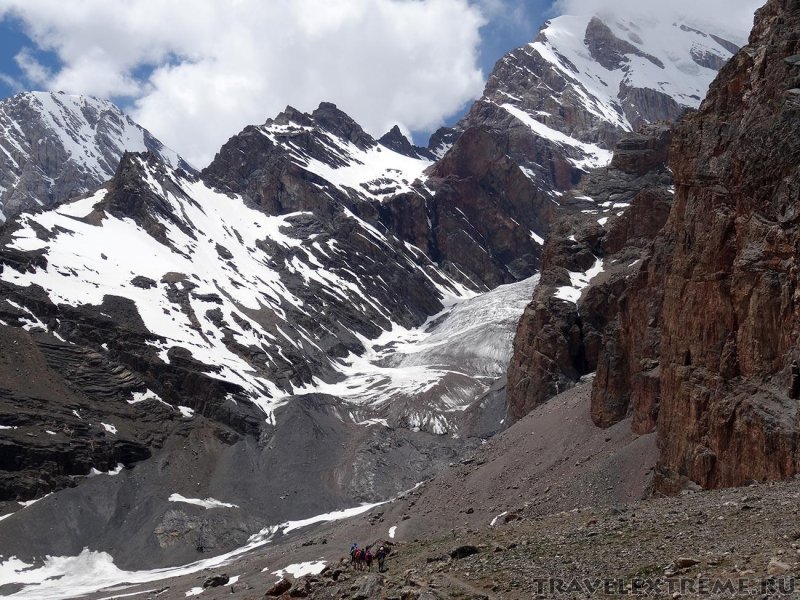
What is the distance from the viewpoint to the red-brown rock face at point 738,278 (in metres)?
41.5

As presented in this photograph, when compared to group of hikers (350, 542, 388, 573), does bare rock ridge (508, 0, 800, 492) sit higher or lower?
higher

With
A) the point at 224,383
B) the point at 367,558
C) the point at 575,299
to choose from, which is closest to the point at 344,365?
the point at 224,383

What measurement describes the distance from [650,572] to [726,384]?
1008 inches

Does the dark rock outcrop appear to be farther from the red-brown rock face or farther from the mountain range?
the red-brown rock face

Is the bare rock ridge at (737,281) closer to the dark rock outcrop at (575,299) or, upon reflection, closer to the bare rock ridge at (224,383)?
the bare rock ridge at (224,383)

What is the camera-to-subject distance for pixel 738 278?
45.2m

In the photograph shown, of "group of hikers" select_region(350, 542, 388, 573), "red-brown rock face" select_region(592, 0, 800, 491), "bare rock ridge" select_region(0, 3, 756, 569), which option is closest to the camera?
"group of hikers" select_region(350, 542, 388, 573)

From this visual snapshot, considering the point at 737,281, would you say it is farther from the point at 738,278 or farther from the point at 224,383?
the point at 224,383

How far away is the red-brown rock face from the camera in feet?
136

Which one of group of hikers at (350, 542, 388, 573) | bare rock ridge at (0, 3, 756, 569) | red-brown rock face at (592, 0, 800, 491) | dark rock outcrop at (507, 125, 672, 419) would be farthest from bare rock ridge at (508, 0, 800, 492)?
dark rock outcrop at (507, 125, 672, 419)

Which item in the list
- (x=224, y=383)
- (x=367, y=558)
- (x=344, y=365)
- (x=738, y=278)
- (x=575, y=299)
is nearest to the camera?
(x=367, y=558)

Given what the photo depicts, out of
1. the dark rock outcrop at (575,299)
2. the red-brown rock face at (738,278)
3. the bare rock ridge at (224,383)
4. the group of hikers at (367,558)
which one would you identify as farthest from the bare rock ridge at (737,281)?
the dark rock outcrop at (575,299)

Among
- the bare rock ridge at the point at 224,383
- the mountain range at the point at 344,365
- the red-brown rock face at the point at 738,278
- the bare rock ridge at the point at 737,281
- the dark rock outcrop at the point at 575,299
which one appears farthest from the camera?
the bare rock ridge at the point at 224,383

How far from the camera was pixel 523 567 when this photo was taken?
27109mm
